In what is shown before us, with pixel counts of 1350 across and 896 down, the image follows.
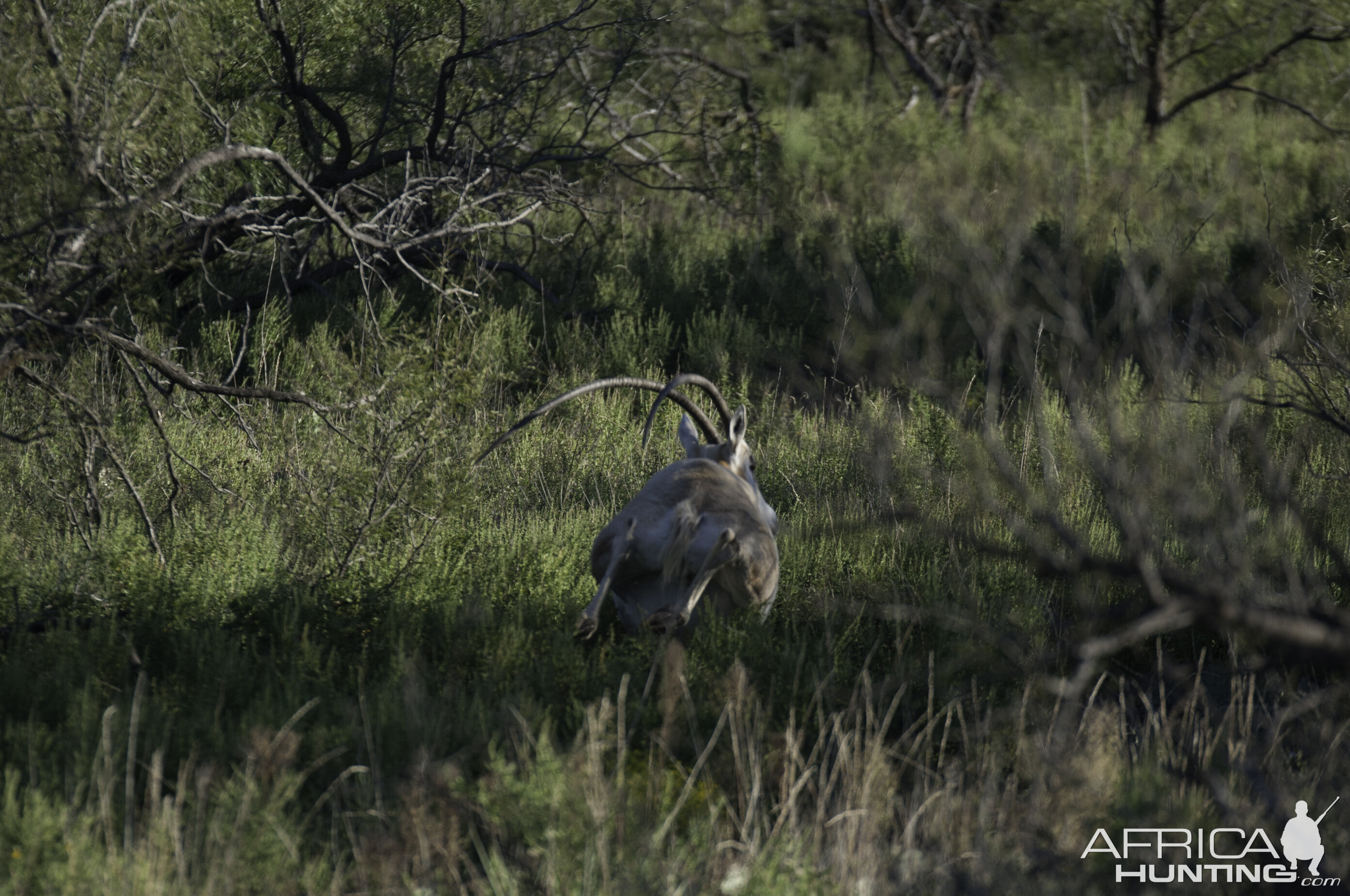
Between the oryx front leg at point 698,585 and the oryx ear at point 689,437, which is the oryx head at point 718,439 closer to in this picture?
the oryx ear at point 689,437

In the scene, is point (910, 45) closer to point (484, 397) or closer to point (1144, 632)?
point (484, 397)

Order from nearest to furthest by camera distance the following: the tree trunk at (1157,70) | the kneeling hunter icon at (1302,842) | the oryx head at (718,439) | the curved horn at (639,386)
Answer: the kneeling hunter icon at (1302,842) < the curved horn at (639,386) < the oryx head at (718,439) < the tree trunk at (1157,70)

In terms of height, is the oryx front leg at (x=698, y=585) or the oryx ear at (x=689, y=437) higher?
the oryx ear at (x=689, y=437)

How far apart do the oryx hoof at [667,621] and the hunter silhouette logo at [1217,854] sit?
4.79 ft

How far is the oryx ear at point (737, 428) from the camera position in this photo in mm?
4785

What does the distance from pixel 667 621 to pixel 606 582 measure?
0.30m

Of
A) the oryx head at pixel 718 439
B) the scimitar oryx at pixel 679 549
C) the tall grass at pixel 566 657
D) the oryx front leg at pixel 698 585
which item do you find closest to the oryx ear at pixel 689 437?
the oryx head at pixel 718 439

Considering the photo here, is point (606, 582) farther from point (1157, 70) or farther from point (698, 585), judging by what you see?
point (1157, 70)

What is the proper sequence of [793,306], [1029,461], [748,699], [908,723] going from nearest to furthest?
[748,699], [908,723], [1029,461], [793,306]

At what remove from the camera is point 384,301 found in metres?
9.05

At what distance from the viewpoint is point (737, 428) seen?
484 cm

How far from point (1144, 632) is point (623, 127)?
920 centimetres

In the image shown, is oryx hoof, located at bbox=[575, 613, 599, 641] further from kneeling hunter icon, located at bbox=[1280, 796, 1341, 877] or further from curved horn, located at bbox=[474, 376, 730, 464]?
kneeling hunter icon, located at bbox=[1280, 796, 1341, 877]

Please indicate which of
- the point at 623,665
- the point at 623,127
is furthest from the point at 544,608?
the point at 623,127
